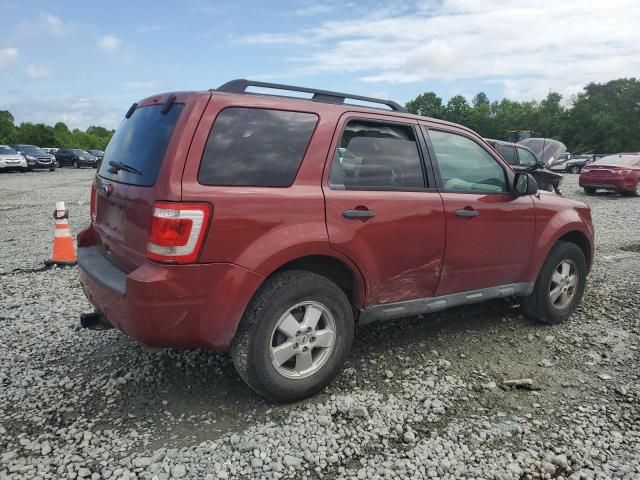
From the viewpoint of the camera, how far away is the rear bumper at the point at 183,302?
2730 millimetres

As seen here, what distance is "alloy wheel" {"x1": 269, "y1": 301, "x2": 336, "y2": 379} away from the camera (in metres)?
3.09

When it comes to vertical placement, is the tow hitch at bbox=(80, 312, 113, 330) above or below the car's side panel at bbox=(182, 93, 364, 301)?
below

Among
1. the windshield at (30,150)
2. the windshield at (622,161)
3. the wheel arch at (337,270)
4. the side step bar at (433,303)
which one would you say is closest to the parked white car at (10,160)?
the windshield at (30,150)

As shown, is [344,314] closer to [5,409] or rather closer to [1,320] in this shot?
[5,409]

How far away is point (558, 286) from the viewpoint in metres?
4.65

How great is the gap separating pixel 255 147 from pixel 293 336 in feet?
3.77

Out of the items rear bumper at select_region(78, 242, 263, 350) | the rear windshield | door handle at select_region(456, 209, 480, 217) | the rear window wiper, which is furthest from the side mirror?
the rear window wiper

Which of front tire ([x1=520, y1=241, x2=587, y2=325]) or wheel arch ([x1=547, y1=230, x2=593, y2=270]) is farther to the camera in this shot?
wheel arch ([x1=547, y1=230, x2=593, y2=270])

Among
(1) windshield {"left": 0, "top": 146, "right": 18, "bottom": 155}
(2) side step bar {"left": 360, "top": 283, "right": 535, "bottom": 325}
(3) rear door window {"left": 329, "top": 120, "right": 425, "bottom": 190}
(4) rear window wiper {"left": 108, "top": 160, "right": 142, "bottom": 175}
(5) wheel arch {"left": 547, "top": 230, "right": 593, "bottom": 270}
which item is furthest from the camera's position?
(1) windshield {"left": 0, "top": 146, "right": 18, "bottom": 155}

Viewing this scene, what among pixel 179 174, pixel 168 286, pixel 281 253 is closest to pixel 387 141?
pixel 281 253

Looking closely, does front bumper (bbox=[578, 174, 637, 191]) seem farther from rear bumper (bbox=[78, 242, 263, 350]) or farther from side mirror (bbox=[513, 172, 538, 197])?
rear bumper (bbox=[78, 242, 263, 350])

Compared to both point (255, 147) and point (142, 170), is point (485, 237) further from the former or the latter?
point (142, 170)

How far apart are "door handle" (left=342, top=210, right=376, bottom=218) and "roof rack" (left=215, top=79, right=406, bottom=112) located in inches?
30.5

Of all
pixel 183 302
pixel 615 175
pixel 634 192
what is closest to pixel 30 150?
pixel 615 175
